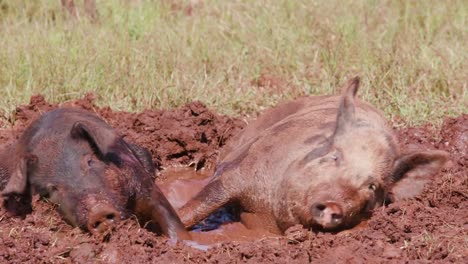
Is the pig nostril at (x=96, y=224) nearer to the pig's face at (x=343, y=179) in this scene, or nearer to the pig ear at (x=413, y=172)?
the pig's face at (x=343, y=179)

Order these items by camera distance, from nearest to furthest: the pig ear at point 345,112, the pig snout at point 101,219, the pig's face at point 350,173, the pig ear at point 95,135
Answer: the pig snout at point 101,219 → the pig ear at point 95,135 → the pig's face at point 350,173 → the pig ear at point 345,112

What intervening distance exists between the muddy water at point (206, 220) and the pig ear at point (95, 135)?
3.26 ft

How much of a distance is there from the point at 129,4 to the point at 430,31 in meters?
3.21

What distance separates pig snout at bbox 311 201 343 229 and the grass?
97.6 inches

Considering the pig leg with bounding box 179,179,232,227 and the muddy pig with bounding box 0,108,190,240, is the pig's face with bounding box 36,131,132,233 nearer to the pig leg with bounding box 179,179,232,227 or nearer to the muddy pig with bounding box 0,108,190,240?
the muddy pig with bounding box 0,108,190,240

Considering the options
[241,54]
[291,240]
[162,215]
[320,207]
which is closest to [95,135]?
[162,215]

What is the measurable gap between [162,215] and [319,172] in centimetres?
106

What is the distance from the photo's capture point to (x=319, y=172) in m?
6.53

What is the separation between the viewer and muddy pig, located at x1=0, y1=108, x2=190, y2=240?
6.08 meters

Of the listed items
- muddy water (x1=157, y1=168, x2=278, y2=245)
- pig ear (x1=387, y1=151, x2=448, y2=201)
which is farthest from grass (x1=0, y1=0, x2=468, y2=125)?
pig ear (x1=387, y1=151, x2=448, y2=201)

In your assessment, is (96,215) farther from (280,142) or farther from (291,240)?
(280,142)

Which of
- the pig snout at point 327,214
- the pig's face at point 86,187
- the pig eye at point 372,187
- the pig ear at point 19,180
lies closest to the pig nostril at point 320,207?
the pig snout at point 327,214

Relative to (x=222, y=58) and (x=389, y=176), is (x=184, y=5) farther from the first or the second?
(x=389, y=176)

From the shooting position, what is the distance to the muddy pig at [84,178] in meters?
6.08
